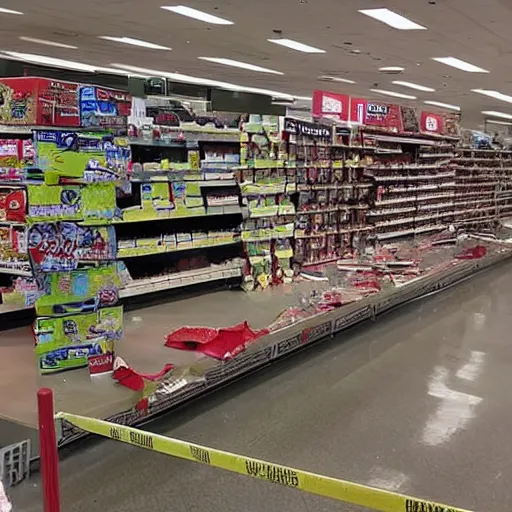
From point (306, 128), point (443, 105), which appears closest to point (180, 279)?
point (306, 128)

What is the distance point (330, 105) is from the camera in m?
8.27

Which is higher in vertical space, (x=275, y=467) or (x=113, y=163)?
(x=113, y=163)

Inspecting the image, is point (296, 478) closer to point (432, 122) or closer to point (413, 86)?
point (432, 122)

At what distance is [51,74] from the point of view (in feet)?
42.4

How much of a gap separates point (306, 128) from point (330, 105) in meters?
0.89

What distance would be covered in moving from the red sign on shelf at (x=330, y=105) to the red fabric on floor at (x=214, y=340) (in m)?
3.95

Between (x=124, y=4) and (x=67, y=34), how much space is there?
8.84 ft

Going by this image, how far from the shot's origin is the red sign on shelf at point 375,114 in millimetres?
8664

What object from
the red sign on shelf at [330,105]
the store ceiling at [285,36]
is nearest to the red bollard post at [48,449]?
the red sign on shelf at [330,105]

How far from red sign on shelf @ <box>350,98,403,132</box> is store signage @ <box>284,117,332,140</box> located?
87 cm

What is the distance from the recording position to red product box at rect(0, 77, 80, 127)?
422 cm

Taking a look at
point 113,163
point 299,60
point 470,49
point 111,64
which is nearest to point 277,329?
point 113,163

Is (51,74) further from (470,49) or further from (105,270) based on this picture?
(105,270)

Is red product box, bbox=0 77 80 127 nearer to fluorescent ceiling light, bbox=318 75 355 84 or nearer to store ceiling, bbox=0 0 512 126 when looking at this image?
store ceiling, bbox=0 0 512 126
